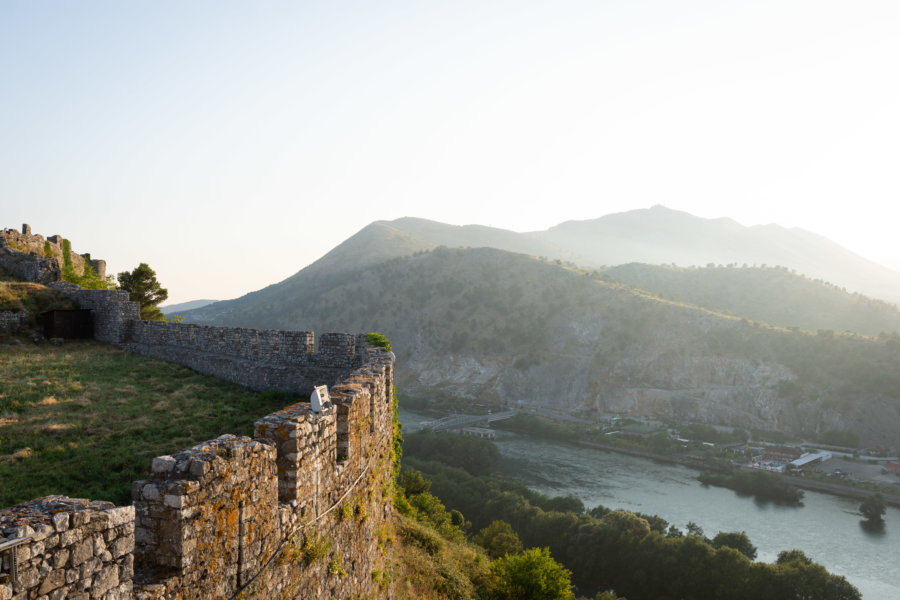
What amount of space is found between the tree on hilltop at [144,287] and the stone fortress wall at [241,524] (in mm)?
22261

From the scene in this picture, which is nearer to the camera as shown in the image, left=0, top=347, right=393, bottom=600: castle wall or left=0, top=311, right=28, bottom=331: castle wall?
left=0, top=347, right=393, bottom=600: castle wall

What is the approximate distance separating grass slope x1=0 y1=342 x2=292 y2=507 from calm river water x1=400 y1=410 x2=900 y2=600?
40036 mm

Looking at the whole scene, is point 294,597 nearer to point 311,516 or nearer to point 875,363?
point 311,516

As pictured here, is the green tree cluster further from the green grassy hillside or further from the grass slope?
the green grassy hillside

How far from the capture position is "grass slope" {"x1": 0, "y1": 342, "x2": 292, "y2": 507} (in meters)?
7.01

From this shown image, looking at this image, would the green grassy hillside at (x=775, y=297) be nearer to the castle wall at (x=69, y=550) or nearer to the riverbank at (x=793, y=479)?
the riverbank at (x=793, y=479)

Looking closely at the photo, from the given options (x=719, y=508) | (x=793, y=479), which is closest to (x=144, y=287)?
(x=719, y=508)

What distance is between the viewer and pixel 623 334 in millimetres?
89562

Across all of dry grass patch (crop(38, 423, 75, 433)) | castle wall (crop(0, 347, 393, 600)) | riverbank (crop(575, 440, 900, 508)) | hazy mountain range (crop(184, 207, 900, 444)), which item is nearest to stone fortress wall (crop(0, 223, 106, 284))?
dry grass patch (crop(38, 423, 75, 433))

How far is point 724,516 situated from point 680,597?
60.2 feet

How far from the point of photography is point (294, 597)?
15.9 ft

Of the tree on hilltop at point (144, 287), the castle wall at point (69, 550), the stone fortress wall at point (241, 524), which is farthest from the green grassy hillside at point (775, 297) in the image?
the castle wall at point (69, 550)

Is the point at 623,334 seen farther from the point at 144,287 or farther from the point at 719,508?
the point at 144,287

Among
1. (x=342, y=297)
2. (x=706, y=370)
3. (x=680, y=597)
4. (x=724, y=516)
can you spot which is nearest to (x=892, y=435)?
(x=706, y=370)
